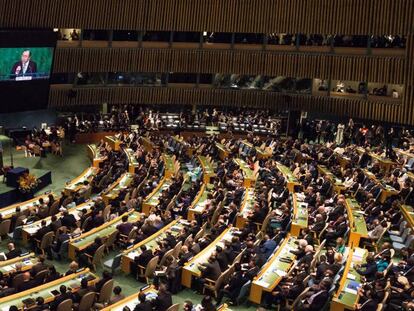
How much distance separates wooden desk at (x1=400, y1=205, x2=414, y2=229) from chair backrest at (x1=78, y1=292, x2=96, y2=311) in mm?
8671

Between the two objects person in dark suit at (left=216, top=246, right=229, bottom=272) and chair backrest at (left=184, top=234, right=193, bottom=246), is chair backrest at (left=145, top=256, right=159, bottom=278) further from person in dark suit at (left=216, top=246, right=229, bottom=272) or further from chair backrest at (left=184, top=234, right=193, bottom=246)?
person in dark suit at (left=216, top=246, right=229, bottom=272)

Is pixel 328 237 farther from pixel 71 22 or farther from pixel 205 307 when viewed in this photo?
pixel 71 22

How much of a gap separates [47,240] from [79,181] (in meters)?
5.40

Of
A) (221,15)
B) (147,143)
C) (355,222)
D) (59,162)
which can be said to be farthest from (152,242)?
(221,15)

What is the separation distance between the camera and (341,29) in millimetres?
23844

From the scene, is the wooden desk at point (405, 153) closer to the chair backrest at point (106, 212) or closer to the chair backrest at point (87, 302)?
the chair backrest at point (106, 212)

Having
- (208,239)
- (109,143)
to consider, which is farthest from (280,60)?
(208,239)

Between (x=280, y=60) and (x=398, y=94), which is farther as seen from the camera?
(x=280, y=60)

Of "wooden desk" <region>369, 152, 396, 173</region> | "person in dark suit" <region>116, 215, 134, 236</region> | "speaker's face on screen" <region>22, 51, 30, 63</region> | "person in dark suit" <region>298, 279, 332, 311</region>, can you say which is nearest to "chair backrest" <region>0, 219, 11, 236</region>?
"person in dark suit" <region>116, 215, 134, 236</region>

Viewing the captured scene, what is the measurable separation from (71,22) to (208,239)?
611 inches

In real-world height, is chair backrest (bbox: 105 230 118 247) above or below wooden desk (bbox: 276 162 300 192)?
below

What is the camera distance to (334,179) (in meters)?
18.1

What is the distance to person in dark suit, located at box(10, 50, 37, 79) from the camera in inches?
792

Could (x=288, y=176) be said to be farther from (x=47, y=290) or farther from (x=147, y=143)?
(x=47, y=290)
